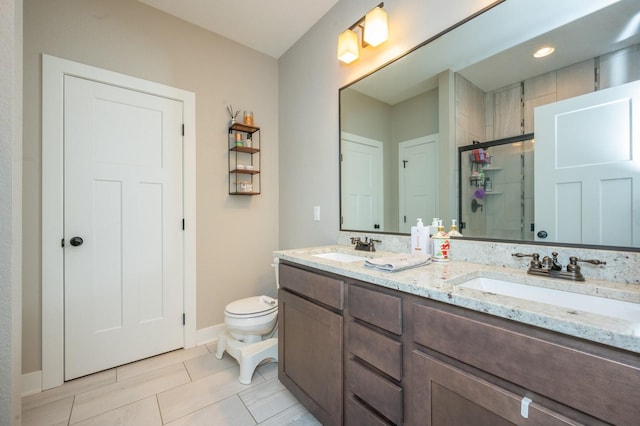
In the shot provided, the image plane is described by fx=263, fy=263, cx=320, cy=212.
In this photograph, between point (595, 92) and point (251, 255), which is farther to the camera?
point (251, 255)

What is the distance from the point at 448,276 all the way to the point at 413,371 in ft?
1.17

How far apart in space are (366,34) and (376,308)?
5.40 feet

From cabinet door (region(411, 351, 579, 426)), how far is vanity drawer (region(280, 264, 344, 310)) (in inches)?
16.1

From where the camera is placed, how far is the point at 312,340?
4.42 ft

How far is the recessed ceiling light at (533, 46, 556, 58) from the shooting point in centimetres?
106

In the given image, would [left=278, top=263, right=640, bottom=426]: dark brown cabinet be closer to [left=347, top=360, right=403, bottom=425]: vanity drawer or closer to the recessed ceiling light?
[left=347, top=360, right=403, bottom=425]: vanity drawer

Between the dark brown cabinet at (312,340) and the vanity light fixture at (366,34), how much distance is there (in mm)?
1491

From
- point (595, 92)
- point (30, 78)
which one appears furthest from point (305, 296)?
point (30, 78)

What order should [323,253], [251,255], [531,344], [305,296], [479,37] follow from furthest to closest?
[251,255], [323,253], [305,296], [479,37], [531,344]

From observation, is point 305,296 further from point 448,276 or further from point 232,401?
point 232,401

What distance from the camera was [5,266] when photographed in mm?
812

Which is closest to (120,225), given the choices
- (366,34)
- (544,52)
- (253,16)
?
(253,16)

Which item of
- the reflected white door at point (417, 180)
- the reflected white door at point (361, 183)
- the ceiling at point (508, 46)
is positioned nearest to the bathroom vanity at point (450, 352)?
the reflected white door at point (417, 180)

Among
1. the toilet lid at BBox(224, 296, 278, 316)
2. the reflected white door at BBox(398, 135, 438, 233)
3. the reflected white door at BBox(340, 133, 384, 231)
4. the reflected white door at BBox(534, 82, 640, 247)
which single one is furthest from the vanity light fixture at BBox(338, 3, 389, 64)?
the toilet lid at BBox(224, 296, 278, 316)
